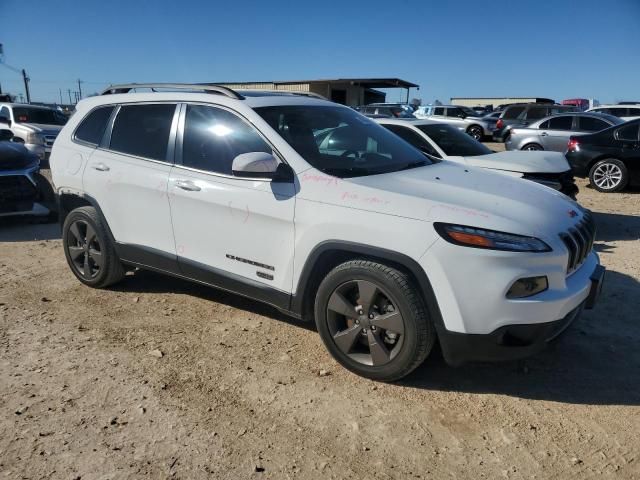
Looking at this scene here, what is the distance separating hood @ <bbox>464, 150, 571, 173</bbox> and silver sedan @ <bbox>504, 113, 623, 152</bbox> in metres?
6.50

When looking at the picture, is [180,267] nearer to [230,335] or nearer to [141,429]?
[230,335]

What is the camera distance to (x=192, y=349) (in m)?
3.70

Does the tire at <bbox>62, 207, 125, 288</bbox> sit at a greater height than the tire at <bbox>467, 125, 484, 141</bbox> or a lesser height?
greater

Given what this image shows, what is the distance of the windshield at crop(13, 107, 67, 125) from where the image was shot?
13.7 m

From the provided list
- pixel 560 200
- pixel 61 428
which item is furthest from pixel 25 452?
pixel 560 200

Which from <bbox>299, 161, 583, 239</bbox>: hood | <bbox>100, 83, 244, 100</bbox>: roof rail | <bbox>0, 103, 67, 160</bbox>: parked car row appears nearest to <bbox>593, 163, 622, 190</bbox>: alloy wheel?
<bbox>299, 161, 583, 239</bbox>: hood

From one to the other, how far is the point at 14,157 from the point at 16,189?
0.44 meters

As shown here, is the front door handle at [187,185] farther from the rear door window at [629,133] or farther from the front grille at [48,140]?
the front grille at [48,140]

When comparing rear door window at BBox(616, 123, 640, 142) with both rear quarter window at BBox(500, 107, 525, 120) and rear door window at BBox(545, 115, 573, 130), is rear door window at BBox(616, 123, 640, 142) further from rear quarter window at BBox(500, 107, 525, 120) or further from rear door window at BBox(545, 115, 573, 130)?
rear quarter window at BBox(500, 107, 525, 120)

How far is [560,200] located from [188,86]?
Answer: 2.86 m

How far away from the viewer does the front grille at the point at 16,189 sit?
6723mm

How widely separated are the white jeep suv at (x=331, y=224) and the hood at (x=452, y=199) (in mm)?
12

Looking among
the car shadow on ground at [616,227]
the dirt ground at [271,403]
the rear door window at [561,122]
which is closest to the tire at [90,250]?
the dirt ground at [271,403]

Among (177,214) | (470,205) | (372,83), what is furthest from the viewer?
(372,83)
